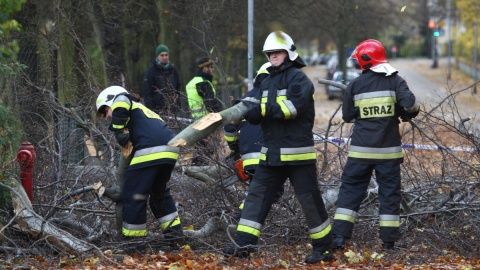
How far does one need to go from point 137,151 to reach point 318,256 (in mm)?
1866

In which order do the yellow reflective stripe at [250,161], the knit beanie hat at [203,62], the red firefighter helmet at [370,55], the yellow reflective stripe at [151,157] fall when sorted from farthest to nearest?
the knit beanie hat at [203,62] < the yellow reflective stripe at [250,161] < the red firefighter helmet at [370,55] < the yellow reflective stripe at [151,157]

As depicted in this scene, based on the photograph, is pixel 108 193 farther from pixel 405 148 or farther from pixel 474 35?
pixel 474 35

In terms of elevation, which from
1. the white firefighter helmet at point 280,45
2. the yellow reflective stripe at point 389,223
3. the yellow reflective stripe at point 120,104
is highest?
the white firefighter helmet at point 280,45

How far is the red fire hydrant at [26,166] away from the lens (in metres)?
8.24

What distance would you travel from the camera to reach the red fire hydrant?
824 centimetres

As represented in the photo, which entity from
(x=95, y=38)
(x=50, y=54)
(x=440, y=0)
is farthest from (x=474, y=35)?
(x=50, y=54)

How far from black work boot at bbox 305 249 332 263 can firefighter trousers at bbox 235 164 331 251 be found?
3 cm

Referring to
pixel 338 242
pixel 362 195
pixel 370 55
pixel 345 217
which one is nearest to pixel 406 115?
pixel 370 55

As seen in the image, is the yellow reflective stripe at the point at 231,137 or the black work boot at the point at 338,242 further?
the yellow reflective stripe at the point at 231,137

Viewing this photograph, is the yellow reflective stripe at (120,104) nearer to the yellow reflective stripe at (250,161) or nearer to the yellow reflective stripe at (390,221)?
the yellow reflective stripe at (250,161)

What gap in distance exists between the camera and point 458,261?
7711 mm

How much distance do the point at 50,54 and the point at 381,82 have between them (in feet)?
15.4

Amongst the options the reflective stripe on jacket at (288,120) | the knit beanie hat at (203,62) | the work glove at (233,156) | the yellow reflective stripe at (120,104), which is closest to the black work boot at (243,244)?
the reflective stripe on jacket at (288,120)

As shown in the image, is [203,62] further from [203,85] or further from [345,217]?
[345,217]
